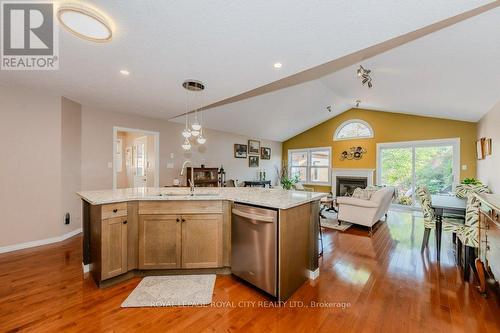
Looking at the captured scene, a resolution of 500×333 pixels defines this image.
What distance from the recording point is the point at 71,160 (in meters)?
3.70

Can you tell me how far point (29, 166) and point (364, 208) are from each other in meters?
5.85

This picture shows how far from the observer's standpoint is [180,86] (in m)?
3.05

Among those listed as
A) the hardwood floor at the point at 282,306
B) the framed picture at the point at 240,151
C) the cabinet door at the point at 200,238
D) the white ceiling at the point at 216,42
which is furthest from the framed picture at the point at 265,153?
the cabinet door at the point at 200,238

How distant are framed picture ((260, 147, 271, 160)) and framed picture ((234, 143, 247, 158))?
0.99 meters

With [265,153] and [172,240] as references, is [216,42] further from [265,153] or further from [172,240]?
[265,153]

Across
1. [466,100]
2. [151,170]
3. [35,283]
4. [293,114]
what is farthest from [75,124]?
[466,100]

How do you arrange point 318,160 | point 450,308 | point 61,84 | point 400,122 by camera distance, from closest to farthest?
point 450,308
point 61,84
point 400,122
point 318,160

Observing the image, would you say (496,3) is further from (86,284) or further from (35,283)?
(35,283)

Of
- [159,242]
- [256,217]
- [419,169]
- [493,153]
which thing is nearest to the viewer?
[256,217]

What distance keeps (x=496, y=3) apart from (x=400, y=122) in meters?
5.33

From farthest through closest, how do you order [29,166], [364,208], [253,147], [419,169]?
[253,147] < [419,169] < [364,208] < [29,166]

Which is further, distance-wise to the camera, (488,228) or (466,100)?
(466,100)

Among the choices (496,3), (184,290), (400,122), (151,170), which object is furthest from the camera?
(400,122)

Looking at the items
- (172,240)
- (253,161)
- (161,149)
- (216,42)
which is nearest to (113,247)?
(172,240)
